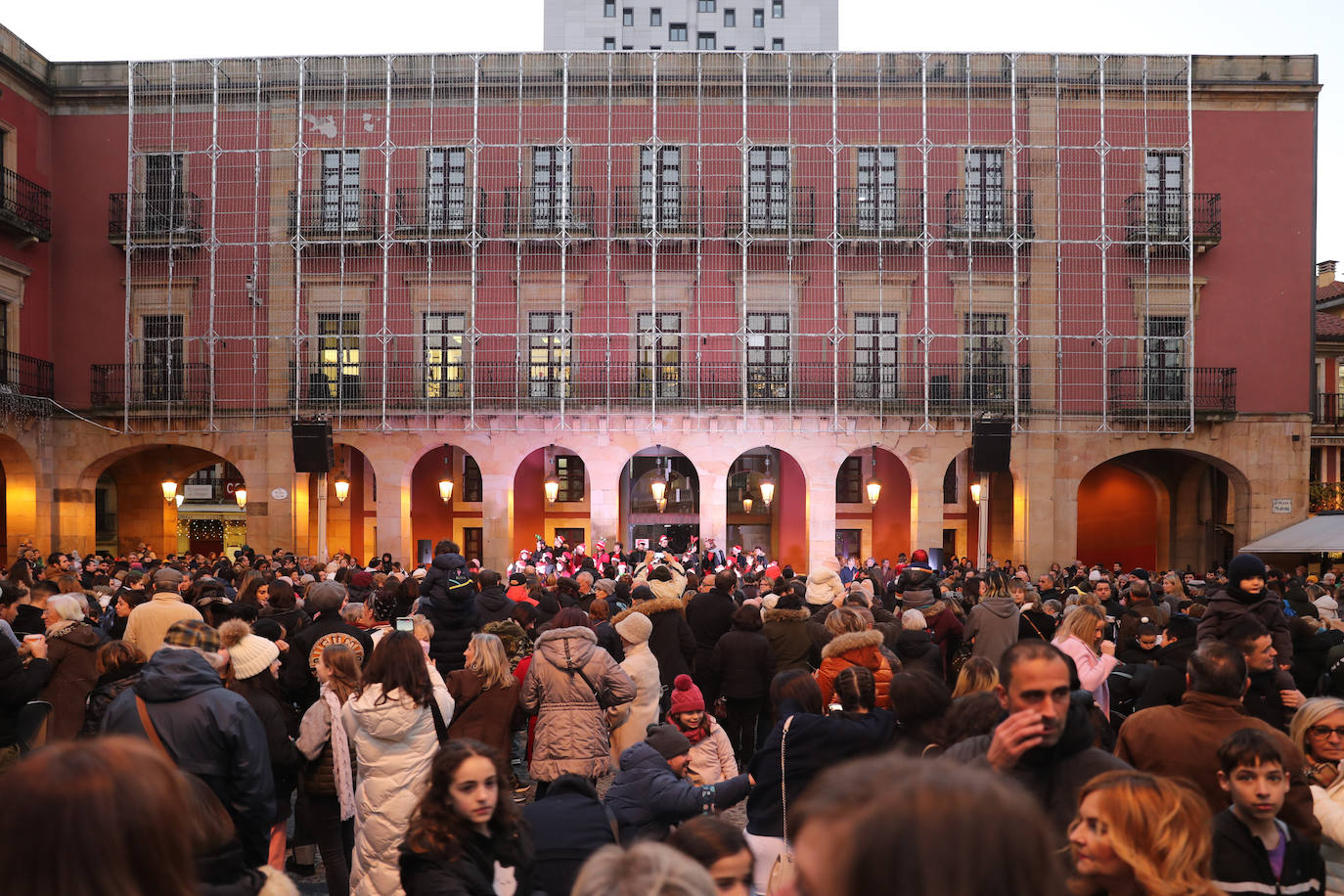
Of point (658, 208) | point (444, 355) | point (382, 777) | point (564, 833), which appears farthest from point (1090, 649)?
point (444, 355)

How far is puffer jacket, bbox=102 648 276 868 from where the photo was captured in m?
4.49

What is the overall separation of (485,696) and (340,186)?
2201cm

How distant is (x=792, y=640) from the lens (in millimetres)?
9305

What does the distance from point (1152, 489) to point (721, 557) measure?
15.1 metres

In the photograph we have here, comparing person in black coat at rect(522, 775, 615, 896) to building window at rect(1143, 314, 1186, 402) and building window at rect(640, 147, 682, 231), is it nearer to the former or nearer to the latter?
building window at rect(640, 147, 682, 231)

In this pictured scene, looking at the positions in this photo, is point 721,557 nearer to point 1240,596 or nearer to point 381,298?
point 381,298

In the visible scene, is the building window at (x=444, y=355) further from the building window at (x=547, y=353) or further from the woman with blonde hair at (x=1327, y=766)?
the woman with blonde hair at (x=1327, y=766)

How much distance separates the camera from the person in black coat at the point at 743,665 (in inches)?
347

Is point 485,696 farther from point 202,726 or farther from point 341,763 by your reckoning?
point 202,726

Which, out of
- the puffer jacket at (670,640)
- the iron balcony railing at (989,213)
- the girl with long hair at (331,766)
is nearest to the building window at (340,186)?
the iron balcony railing at (989,213)

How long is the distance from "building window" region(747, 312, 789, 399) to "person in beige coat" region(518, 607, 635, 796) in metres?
18.8

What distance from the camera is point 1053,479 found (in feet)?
82.5

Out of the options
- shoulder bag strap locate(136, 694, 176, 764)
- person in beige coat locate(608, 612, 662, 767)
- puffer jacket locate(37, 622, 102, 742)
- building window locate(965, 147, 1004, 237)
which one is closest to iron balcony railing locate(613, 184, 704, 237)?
building window locate(965, 147, 1004, 237)

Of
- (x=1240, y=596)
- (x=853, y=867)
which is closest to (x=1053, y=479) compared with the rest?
(x=1240, y=596)
